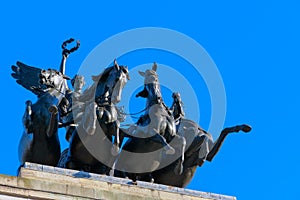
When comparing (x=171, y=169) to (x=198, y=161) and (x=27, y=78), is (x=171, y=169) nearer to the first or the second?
(x=198, y=161)

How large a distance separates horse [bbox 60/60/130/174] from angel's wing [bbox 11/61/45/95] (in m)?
2.44

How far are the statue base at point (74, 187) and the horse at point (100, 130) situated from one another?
0.71m

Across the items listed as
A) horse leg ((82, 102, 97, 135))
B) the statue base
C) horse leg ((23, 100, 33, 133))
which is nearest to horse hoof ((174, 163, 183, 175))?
the statue base

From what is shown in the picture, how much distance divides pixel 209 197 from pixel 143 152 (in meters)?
1.76

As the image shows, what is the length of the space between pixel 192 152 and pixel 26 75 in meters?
4.56

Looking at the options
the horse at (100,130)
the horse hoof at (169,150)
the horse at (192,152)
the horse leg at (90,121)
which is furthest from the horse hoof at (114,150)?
the horse at (192,152)

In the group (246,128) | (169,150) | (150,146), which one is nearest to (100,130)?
(150,146)

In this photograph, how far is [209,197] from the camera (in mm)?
36656

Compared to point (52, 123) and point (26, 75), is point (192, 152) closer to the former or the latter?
point (52, 123)

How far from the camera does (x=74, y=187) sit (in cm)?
3481

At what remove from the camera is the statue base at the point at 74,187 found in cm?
3428

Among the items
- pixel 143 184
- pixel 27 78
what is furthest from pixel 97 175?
pixel 27 78

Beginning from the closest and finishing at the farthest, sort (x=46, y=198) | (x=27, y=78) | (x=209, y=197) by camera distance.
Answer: (x=46, y=198), (x=209, y=197), (x=27, y=78)

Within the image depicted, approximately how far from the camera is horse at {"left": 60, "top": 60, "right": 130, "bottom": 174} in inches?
1420
